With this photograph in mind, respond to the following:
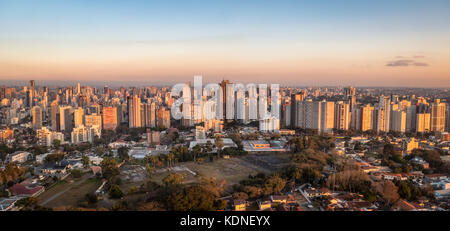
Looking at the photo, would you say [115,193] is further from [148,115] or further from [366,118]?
[366,118]

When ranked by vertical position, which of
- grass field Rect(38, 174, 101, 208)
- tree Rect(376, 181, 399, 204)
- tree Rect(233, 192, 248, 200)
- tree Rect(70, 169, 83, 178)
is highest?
tree Rect(376, 181, 399, 204)

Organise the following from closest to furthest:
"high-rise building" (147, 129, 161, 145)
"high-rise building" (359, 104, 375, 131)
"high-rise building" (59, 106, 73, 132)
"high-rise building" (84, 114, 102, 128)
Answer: "high-rise building" (147, 129, 161, 145) → "high-rise building" (359, 104, 375, 131) → "high-rise building" (59, 106, 73, 132) → "high-rise building" (84, 114, 102, 128)

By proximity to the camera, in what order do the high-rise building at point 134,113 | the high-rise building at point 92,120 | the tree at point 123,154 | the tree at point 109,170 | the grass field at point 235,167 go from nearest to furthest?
the tree at point 109,170
the grass field at point 235,167
the tree at point 123,154
the high-rise building at point 92,120
the high-rise building at point 134,113

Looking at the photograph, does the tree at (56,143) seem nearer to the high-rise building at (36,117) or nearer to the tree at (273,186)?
the high-rise building at (36,117)

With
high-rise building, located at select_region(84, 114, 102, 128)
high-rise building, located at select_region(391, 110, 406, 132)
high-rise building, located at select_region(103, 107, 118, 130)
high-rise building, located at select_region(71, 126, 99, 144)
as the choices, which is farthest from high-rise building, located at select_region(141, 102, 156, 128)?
high-rise building, located at select_region(391, 110, 406, 132)

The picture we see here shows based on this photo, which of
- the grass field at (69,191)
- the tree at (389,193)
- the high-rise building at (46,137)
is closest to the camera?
the tree at (389,193)

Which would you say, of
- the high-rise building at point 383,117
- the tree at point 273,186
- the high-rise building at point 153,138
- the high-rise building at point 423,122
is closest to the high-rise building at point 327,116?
the high-rise building at point 383,117

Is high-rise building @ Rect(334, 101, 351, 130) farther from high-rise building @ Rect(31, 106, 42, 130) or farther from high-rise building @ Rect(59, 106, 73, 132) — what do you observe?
high-rise building @ Rect(31, 106, 42, 130)

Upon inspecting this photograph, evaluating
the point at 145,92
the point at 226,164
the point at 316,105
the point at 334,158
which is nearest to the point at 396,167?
the point at 334,158
